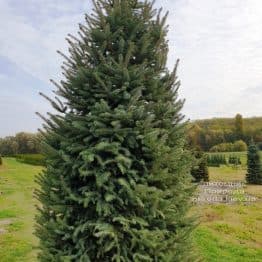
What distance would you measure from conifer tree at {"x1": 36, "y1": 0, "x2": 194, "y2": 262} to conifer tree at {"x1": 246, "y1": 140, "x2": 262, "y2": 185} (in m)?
33.4

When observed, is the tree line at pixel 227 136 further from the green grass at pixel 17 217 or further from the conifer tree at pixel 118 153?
the conifer tree at pixel 118 153

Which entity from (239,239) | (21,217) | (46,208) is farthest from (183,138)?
(21,217)

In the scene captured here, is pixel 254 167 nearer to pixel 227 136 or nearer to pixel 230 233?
pixel 230 233

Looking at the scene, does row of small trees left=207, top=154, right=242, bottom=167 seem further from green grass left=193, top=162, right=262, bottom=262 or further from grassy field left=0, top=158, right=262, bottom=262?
green grass left=193, top=162, right=262, bottom=262

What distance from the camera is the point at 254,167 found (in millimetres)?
38312

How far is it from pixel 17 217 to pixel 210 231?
35.9 ft

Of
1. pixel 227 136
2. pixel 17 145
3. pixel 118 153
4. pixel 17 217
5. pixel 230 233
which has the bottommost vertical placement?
pixel 230 233

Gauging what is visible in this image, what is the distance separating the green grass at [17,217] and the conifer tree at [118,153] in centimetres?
123

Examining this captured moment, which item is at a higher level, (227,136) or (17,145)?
(227,136)

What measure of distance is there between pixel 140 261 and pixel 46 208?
5.67 ft

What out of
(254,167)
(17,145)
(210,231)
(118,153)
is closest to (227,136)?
(17,145)

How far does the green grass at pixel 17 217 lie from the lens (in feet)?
49.0

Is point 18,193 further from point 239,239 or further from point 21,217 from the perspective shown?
point 239,239

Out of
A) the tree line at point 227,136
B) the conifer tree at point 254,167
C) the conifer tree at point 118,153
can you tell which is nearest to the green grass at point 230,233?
the conifer tree at point 118,153
